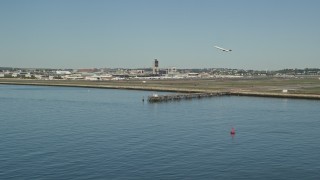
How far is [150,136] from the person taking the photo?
50688 millimetres

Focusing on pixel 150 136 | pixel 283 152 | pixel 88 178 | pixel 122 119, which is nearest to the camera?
pixel 88 178

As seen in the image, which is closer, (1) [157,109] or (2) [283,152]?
(2) [283,152]

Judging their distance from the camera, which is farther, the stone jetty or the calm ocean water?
the stone jetty

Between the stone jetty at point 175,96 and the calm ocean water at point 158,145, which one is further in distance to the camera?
the stone jetty at point 175,96

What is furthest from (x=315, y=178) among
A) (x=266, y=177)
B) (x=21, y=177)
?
(x=21, y=177)

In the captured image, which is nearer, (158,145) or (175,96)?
(158,145)

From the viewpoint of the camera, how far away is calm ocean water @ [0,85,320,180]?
35594 mm

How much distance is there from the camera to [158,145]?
45250 millimetres

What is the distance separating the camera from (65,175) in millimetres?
34000

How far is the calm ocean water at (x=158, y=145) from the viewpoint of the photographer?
117ft

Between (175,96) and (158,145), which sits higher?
(175,96)

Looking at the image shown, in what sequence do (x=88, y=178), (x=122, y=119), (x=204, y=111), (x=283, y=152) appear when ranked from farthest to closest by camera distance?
1. (x=204, y=111)
2. (x=122, y=119)
3. (x=283, y=152)
4. (x=88, y=178)

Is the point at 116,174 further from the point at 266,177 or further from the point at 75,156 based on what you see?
the point at 266,177

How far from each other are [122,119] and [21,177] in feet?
109
